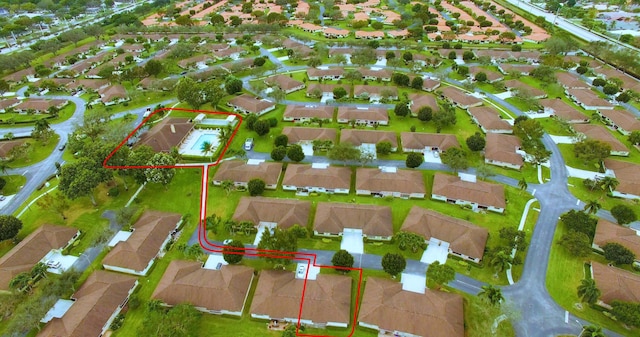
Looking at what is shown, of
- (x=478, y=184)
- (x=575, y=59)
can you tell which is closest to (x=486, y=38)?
(x=575, y=59)

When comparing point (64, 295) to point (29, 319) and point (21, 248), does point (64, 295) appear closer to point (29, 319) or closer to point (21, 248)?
point (29, 319)

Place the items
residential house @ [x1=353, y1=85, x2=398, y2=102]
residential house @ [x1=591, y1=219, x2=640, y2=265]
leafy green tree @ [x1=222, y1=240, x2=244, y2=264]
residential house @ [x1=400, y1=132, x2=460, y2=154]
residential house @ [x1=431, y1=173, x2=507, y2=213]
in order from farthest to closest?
residential house @ [x1=353, y1=85, x2=398, y2=102], residential house @ [x1=400, y1=132, x2=460, y2=154], residential house @ [x1=431, y1=173, x2=507, y2=213], residential house @ [x1=591, y1=219, x2=640, y2=265], leafy green tree @ [x1=222, y1=240, x2=244, y2=264]

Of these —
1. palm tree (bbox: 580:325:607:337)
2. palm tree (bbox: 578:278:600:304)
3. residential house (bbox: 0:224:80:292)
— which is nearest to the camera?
palm tree (bbox: 580:325:607:337)

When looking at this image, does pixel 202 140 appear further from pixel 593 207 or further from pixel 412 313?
pixel 593 207

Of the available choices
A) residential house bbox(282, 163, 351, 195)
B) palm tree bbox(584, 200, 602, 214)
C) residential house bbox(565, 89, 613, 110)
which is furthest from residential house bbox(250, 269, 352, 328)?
residential house bbox(565, 89, 613, 110)

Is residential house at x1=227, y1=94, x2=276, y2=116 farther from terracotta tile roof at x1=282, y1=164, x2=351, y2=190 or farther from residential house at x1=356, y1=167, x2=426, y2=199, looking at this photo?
residential house at x1=356, y1=167, x2=426, y2=199

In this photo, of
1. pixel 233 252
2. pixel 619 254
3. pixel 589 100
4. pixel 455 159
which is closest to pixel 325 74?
pixel 455 159

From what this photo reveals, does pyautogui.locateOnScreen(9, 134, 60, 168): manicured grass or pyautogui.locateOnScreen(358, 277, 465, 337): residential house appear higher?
pyautogui.locateOnScreen(9, 134, 60, 168): manicured grass

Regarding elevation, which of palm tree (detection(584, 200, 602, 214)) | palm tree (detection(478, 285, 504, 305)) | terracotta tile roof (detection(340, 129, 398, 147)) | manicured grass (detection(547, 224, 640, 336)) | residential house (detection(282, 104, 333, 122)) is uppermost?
residential house (detection(282, 104, 333, 122))
